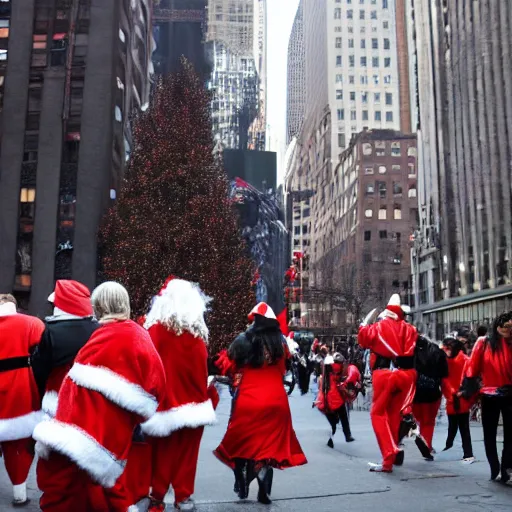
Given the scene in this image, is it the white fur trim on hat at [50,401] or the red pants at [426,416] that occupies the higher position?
the white fur trim on hat at [50,401]

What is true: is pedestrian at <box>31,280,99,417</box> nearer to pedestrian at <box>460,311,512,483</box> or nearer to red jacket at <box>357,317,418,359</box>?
red jacket at <box>357,317,418,359</box>

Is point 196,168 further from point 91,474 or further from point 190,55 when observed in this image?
point 91,474

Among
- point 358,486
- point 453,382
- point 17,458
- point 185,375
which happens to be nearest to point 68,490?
point 185,375

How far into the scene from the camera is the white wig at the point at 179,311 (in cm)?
585

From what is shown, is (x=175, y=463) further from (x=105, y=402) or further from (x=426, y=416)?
(x=426, y=416)

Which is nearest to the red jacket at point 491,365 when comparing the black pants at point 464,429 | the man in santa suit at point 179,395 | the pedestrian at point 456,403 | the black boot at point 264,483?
the pedestrian at point 456,403

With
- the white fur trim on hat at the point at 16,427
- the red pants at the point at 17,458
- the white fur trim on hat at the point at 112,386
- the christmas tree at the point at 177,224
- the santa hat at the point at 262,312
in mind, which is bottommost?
the red pants at the point at 17,458

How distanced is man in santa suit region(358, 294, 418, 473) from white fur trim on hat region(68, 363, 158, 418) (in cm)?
437

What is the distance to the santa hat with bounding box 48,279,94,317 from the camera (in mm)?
5066

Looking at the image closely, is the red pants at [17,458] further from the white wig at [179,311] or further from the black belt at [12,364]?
the white wig at [179,311]

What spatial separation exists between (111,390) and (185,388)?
191 centimetres

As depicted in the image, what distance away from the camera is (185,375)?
583 cm

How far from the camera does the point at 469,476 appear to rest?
25.2 ft

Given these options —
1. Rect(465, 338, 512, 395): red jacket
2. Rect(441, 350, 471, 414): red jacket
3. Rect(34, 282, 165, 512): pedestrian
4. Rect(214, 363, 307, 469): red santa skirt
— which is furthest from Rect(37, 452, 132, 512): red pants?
Rect(441, 350, 471, 414): red jacket
